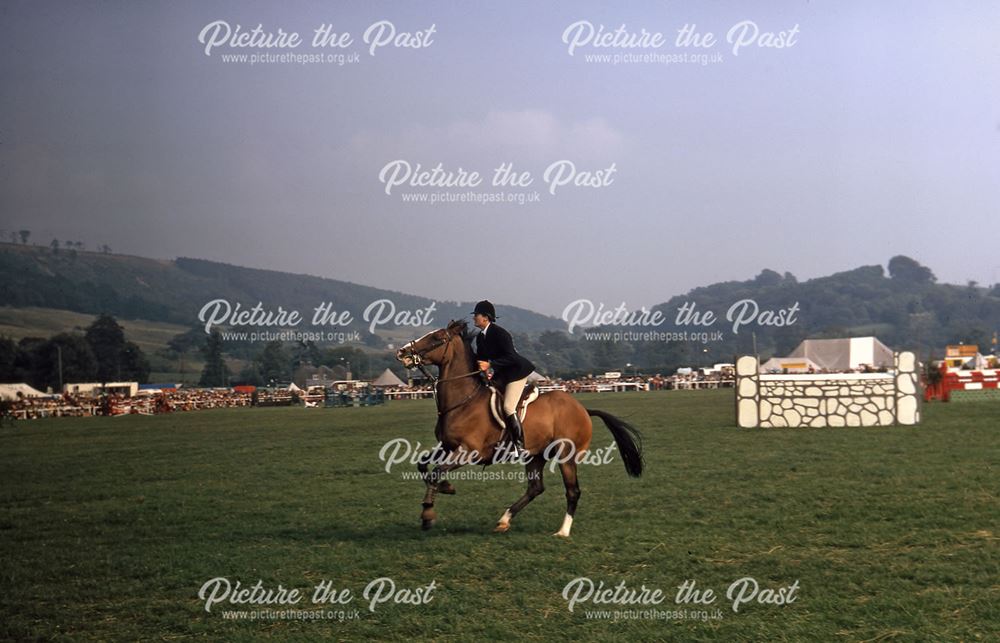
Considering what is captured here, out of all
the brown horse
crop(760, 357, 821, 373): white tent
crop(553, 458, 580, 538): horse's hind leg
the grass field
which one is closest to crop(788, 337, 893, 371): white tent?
crop(760, 357, 821, 373): white tent

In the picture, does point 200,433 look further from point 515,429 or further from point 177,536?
point 515,429

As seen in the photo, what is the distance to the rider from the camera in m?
9.90

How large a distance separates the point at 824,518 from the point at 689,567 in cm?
279

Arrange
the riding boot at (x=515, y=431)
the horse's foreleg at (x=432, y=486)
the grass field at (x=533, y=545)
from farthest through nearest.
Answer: the riding boot at (x=515, y=431), the horse's foreleg at (x=432, y=486), the grass field at (x=533, y=545)

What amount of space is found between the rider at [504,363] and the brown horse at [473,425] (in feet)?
A: 0.45

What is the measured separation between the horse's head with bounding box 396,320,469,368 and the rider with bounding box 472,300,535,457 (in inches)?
9.5

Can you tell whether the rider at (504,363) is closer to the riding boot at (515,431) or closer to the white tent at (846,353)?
the riding boot at (515,431)

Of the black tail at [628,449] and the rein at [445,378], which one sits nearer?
the rein at [445,378]

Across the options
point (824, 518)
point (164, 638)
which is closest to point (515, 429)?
point (824, 518)

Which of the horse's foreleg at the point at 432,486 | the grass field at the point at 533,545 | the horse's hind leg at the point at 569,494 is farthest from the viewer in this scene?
the horse's foreleg at the point at 432,486

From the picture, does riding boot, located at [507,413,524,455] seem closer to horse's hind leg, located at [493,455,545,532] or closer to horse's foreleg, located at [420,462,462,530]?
horse's hind leg, located at [493,455,545,532]

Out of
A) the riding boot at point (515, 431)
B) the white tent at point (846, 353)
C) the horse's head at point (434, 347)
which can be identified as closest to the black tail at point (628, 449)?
the riding boot at point (515, 431)

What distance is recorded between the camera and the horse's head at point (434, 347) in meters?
9.84

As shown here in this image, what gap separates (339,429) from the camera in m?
30.0
